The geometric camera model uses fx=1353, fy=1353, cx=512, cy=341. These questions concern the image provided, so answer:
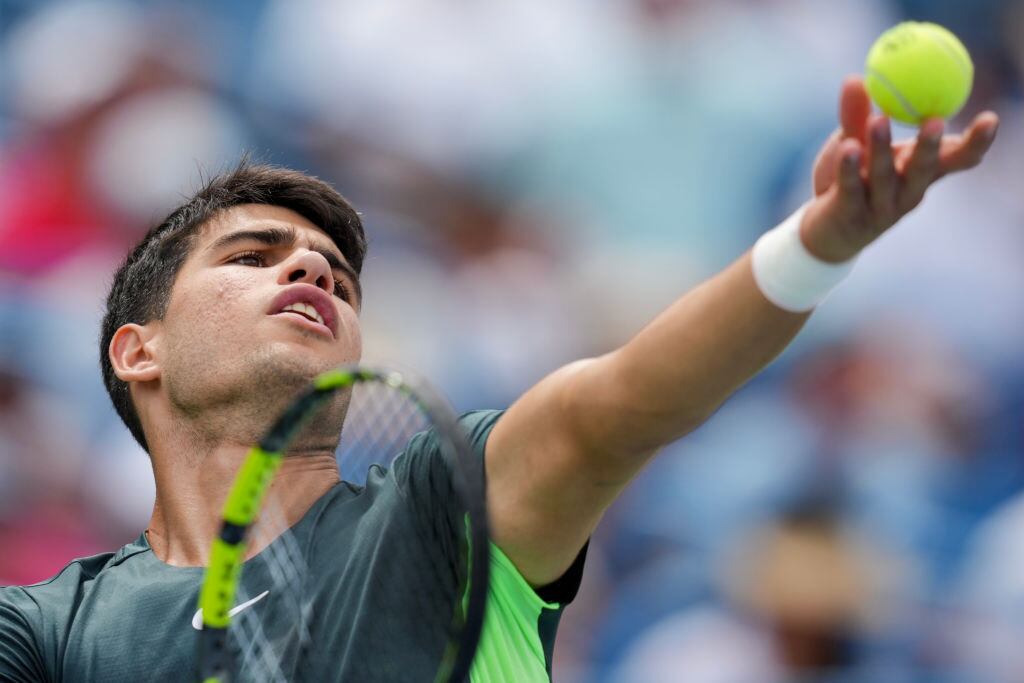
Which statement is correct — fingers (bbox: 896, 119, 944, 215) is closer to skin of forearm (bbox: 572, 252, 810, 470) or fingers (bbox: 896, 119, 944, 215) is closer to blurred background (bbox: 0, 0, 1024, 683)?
skin of forearm (bbox: 572, 252, 810, 470)

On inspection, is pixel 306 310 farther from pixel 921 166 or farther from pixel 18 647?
pixel 921 166

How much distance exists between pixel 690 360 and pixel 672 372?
41 millimetres

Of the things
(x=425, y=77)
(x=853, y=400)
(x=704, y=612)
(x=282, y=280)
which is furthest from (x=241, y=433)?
(x=425, y=77)

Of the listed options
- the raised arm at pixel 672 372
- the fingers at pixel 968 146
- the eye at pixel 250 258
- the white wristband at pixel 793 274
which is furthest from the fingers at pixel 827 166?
the eye at pixel 250 258

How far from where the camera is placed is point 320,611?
302cm

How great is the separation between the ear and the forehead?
11.5 inches

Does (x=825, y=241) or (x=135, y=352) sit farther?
(x=135, y=352)

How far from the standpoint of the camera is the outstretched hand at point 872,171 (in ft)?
7.29

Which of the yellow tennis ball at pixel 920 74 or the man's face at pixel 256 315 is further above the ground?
the yellow tennis ball at pixel 920 74

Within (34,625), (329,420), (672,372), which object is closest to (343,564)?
(329,420)

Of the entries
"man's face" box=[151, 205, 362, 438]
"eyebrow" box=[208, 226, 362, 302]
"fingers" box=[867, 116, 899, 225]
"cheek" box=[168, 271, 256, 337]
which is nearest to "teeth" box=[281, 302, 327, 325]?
"man's face" box=[151, 205, 362, 438]

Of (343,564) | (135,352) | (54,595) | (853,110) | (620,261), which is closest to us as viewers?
(853,110)

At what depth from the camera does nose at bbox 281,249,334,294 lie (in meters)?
3.67

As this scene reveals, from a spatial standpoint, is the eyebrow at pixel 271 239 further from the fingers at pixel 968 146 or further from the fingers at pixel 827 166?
the fingers at pixel 968 146
